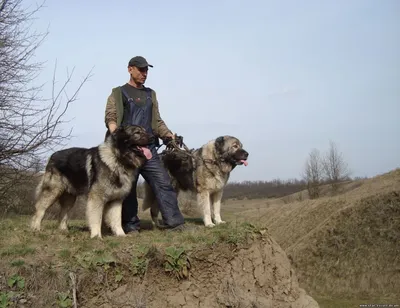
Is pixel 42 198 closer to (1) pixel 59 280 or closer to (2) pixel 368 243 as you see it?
(1) pixel 59 280

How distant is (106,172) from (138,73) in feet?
6.07

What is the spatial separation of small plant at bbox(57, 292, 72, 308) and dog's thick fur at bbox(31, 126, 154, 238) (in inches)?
62.6

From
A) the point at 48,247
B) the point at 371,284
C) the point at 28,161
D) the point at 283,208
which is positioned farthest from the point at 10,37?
the point at 283,208

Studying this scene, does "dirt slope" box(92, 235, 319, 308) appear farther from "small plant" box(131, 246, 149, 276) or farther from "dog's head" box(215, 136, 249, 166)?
"dog's head" box(215, 136, 249, 166)

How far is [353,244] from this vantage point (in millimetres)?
17703

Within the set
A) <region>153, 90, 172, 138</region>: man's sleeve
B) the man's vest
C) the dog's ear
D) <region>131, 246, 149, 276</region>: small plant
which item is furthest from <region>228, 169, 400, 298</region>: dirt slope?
<region>131, 246, 149, 276</region>: small plant

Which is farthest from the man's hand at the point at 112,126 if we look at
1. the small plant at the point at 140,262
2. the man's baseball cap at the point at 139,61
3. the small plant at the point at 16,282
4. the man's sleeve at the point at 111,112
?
the small plant at the point at 16,282

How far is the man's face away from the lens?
720 centimetres

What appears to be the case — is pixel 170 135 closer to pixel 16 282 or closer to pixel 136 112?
pixel 136 112

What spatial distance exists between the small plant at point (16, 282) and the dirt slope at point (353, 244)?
45.1ft

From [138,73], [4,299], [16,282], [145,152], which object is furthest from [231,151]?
[4,299]

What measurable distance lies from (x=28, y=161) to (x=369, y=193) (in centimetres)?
1511

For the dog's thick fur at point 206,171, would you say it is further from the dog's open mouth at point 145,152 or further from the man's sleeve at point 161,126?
the dog's open mouth at point 145,152

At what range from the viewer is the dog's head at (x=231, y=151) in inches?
332
